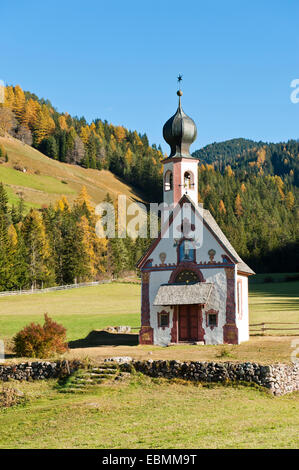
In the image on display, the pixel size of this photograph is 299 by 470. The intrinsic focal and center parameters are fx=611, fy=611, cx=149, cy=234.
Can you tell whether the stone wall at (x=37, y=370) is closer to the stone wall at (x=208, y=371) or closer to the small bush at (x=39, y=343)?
the stone wall at (x=208, y=371)

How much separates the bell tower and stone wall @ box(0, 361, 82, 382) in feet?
53.6

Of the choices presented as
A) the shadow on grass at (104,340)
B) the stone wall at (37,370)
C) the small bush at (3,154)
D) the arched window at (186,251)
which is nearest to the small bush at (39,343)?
the stone wall at (37,370)

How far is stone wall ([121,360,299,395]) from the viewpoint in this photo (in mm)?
25000

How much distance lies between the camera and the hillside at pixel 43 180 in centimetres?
15100

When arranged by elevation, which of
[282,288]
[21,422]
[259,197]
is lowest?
[21,422]

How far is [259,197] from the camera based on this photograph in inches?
7697

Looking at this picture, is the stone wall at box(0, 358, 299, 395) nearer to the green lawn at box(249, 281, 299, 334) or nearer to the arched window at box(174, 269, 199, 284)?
the arched window at box(174, 269, 199, 284)

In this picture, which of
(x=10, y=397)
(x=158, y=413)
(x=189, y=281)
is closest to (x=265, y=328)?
(x=189, y=281)

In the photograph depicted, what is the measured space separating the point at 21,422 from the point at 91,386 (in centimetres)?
567

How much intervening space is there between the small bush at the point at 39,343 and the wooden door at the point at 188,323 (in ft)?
28.3

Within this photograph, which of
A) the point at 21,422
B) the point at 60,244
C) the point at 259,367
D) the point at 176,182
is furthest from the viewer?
the point at 60,244

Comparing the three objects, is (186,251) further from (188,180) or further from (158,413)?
(158,413)
